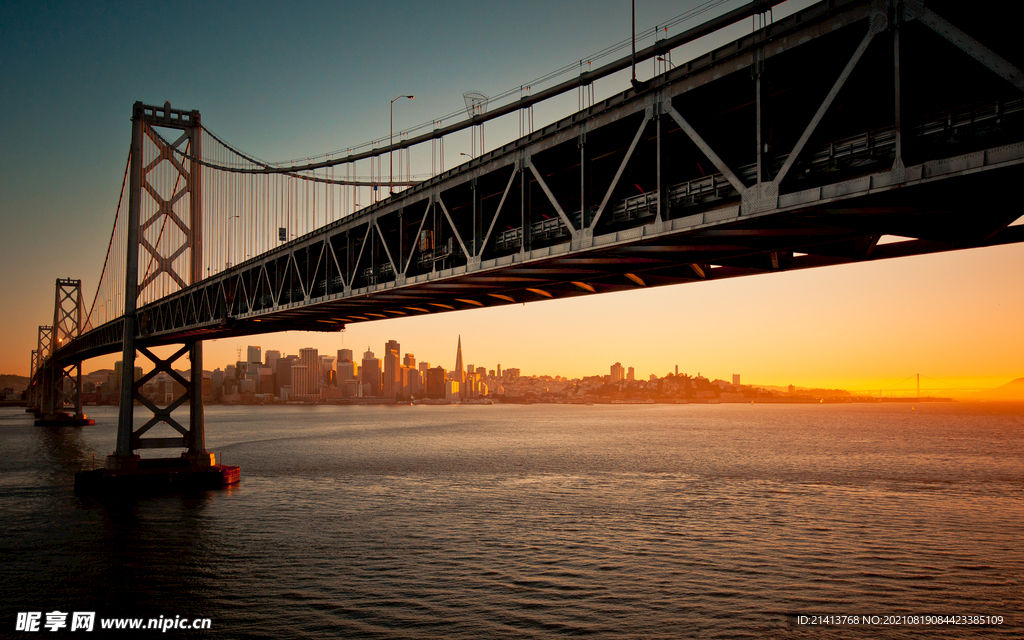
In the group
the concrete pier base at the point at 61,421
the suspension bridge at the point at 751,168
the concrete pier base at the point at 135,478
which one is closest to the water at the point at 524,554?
the concrete pier base at the point at 135,478

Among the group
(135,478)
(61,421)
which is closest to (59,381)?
(61,421)

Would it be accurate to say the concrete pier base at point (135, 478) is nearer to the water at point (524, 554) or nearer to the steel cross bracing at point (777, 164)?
the water at point (524, 554)

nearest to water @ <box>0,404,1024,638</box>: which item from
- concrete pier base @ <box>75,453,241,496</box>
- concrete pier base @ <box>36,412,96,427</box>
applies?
concrete pier base @ <box>75,453,241,496</box>

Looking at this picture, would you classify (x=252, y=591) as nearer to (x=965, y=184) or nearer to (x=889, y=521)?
(x=965, y=184)

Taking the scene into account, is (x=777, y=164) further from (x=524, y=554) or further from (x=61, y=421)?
(x=61, y=421)

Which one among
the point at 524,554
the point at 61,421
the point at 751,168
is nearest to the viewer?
the point at 751,168
